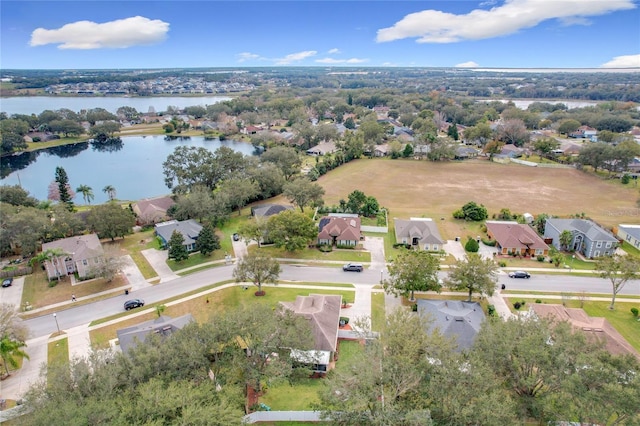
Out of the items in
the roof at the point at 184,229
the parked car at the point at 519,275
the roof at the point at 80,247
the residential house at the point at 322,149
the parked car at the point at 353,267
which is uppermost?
the residential house at the point at 322,149

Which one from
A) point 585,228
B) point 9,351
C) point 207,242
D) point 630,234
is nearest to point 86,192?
point 207,242

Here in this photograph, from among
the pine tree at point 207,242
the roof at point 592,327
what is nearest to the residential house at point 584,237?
the roof at point 592,327

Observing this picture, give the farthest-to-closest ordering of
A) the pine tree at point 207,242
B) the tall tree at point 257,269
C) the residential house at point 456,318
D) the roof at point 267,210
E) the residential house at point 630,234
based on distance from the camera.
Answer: the roof at point 267,210 → the residential house at point 630,234 → the pine tree at point 207,242 → the tall tree at point 257,269 → the residential house at point 456,318

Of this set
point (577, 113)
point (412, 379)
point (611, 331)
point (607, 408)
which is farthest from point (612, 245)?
point (577, 113)

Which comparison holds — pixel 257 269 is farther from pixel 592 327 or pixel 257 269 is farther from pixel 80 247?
pixel 592 327

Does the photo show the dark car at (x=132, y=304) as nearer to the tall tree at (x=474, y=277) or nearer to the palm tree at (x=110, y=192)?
the tall tree at (x=474, y=277)

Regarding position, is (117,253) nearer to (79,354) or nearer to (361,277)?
(79,354)

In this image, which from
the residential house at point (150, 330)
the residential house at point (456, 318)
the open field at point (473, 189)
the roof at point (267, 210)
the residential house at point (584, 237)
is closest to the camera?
the residential house at point (150, 330)

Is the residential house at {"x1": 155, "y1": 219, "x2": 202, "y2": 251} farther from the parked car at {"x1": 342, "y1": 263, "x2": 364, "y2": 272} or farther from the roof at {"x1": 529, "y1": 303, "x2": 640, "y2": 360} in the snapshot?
the roof at {"x1": 529, "y1": 303, "x2": 640, "y2": 360}
